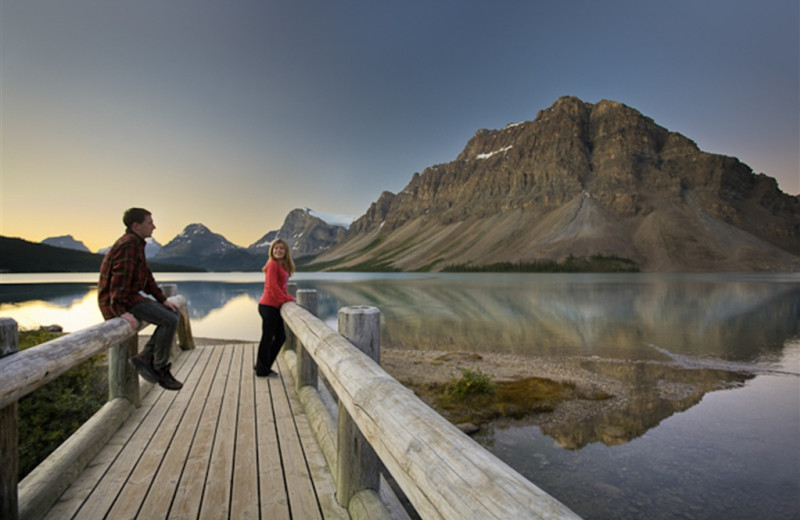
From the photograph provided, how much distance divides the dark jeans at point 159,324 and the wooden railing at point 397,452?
1825 mm

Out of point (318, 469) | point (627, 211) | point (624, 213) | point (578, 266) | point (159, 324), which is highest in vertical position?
point (627, 211)

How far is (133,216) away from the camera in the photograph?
15.4 ft

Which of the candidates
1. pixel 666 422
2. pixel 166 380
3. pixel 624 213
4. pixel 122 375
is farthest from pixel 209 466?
pixel 624 213

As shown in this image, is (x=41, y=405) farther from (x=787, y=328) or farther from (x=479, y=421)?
(x=787, y=328)

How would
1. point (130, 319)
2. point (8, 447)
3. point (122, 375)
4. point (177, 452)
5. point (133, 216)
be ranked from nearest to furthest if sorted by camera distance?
point (8, 447) → point (177, 452) → point (130, 319) → point (133, 216) → point (122, 375)

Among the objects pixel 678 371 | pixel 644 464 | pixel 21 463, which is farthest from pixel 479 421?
pixel 678 371

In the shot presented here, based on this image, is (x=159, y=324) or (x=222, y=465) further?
(x=159, y=324)

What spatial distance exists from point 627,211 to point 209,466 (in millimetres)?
177621

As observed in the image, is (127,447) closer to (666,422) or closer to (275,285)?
(275,285)

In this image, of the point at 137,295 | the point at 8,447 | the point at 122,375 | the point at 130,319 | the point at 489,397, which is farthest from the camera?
the point at 489,397

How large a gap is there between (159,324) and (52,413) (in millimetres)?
2636

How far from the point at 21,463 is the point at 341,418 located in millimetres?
4569

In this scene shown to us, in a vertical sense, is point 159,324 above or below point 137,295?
below

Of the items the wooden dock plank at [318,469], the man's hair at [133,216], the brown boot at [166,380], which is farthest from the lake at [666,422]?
the man's hair at [133,216]
